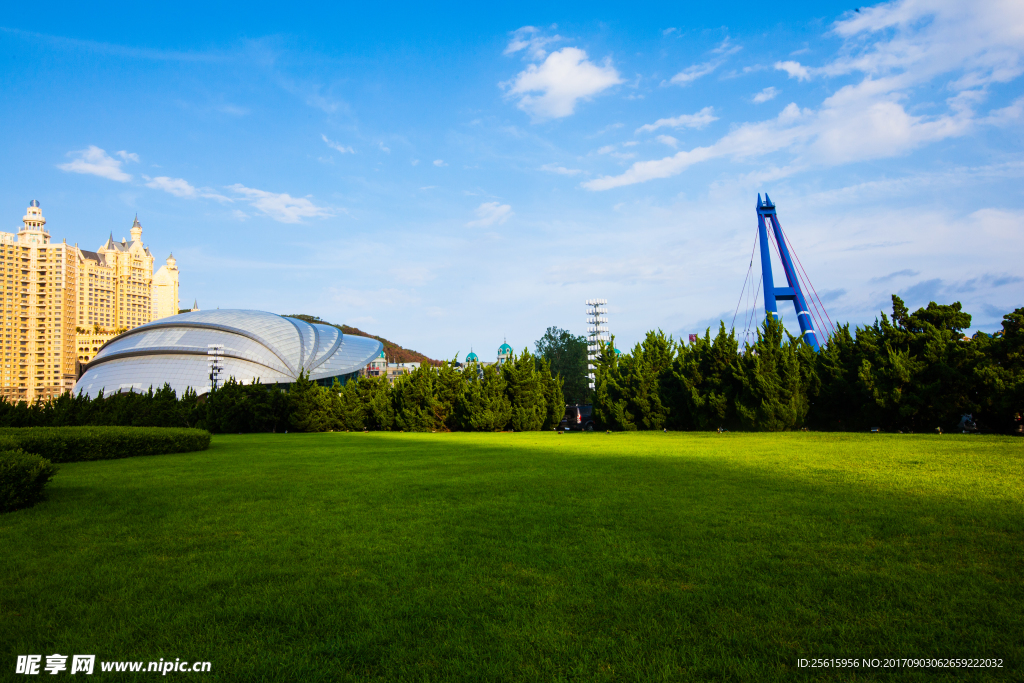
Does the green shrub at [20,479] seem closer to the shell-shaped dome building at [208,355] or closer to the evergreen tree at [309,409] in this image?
the evergreen tree at [309,409]

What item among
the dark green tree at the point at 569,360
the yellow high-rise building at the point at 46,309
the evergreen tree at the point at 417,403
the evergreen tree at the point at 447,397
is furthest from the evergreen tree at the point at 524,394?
the yellow high-rise building at the point at 46,309

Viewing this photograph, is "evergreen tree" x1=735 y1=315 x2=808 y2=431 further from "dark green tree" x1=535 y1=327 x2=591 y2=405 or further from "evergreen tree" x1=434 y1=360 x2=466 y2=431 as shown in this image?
"dark green tree" x1=535 y1=327 x2=591 y2=405

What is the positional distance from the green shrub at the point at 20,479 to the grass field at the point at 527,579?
0.66ft

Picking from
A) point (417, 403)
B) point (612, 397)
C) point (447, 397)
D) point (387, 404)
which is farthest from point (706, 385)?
point (387, 404)

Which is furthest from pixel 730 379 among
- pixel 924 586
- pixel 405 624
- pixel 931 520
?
pixel 405 624

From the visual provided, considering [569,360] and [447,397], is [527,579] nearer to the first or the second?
[447,397]

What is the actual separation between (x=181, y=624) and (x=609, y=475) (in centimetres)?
670

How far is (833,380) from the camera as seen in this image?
21359 millimetres

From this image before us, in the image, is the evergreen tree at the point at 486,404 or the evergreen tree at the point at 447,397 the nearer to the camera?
the evergreen tree at the point at 486,404

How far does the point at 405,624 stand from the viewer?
3.33 m

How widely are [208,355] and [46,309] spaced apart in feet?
229

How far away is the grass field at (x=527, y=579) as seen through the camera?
2.96 meters

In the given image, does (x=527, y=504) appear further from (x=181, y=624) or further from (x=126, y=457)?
(x=126, y=457)

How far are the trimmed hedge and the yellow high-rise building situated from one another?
9608 centimetres
